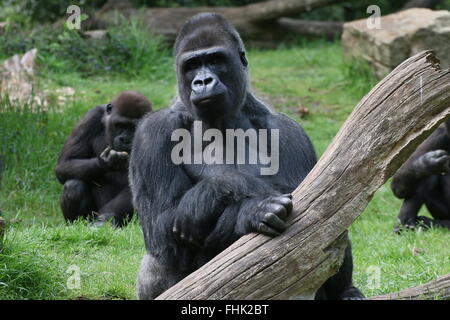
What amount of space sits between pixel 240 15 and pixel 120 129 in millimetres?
7370

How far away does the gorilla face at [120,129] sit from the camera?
7.04m

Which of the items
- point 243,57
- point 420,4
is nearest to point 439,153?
point 243,57

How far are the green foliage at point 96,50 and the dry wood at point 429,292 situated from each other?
8.10m

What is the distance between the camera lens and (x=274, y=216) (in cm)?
326

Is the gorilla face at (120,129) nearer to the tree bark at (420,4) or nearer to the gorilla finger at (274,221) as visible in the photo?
the gorilla finger at (274,221)

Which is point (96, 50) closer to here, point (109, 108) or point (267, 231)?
point (109, 108)

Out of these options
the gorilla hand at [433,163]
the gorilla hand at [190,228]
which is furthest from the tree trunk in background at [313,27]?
the gorilla hand at [190,228]

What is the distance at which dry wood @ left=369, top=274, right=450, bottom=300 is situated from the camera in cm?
362

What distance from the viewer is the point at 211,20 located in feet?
13.3

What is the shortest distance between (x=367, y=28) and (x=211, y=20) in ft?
23.3

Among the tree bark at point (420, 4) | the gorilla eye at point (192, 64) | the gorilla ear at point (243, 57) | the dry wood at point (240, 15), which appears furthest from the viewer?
the tree bark at point (420, 4)

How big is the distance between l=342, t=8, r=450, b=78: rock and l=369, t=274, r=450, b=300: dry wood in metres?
6.41

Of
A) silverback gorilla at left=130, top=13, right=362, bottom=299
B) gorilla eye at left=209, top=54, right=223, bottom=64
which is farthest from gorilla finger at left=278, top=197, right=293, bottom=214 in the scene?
gorilla eye at left=209, top=54, right=223, bottom=64
